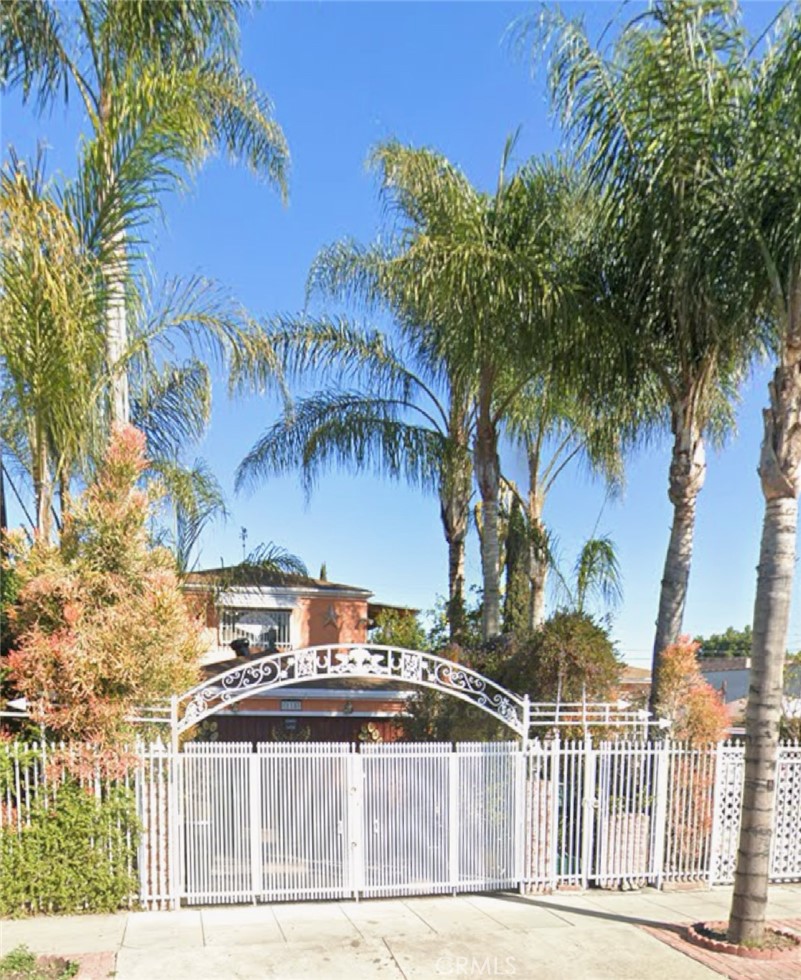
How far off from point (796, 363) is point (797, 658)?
406 inches

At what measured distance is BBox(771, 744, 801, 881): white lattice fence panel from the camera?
34.3 ft

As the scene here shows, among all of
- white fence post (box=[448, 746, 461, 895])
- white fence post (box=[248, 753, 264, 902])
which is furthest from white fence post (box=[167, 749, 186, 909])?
white fence post (box=[448, 746, 461, 895])

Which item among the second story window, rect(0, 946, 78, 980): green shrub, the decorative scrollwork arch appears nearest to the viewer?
rect(0, 946, 78, 980): green shrub

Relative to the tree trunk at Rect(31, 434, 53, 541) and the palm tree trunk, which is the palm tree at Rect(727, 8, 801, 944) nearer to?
the tree trunk at Rect(31, 434, 53, 541)

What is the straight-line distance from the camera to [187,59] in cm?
1042

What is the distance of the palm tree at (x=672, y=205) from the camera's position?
9.12m

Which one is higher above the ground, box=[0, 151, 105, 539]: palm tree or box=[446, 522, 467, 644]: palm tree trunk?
box=[0, 151, 105, 539]: palm tree

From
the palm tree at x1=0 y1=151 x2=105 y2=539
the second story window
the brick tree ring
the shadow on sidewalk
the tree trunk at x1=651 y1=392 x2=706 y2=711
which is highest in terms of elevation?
the palm tree at x1=0 y1=151 x2=105 y2=539

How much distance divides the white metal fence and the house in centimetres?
337

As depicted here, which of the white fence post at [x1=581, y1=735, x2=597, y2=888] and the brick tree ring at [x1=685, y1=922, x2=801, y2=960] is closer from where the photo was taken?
the brick tree ring at [x1=685, y1=922, x2=801, y2=960]

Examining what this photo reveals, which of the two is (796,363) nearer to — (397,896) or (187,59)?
(397,896)

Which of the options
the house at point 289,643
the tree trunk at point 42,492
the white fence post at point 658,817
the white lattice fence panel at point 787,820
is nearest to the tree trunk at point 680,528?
the white fence post at point 658,817

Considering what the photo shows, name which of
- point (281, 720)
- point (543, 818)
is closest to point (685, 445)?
point (543, 818)

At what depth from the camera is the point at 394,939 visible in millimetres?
8039
